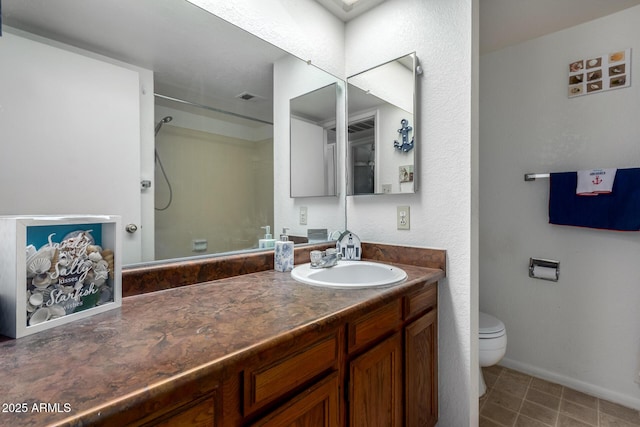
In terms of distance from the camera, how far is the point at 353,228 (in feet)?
5.98

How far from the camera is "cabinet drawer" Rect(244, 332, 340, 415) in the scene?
2.13 ft

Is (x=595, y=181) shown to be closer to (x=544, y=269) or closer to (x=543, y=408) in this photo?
(x=544, y=269)

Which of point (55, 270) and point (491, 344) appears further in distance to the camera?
point (491, 344)

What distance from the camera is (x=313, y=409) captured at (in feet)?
2.59

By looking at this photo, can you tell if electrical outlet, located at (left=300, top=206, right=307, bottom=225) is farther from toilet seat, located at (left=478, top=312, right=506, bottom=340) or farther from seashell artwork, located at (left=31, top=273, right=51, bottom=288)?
toilet seat, located at (left=478, top=312, right=506, bottom=340)

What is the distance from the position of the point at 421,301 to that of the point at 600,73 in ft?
6.20

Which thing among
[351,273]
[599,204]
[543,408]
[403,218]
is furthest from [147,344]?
[599,204]

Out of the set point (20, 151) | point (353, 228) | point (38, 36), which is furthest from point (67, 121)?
point (353, 228)

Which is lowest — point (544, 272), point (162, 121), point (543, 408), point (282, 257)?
point (543, 408)

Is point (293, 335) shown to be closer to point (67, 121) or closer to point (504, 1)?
point (67, 121)

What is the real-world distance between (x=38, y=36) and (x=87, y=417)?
1030 millimetres

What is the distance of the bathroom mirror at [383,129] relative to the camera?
1.54m

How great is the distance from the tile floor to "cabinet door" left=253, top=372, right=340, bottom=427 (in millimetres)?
1257

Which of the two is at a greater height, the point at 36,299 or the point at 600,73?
the point at 600,73
